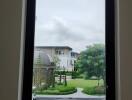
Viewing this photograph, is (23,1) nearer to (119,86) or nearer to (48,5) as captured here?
(48,5)

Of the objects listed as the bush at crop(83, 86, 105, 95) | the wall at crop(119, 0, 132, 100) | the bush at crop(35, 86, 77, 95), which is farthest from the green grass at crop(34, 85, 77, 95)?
the wall at crop(119, 0, 132, 100)

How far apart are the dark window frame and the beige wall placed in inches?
6.3

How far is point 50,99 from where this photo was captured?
229 cm

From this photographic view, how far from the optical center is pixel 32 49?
233 cm

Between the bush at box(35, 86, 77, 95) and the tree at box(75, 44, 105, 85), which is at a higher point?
the tree at box(75, 44, 105, 85)

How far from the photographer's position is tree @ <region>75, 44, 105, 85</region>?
2.32m

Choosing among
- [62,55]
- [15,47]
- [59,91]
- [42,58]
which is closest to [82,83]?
[59,91]

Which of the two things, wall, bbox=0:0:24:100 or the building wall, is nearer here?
wall, bbox=0:0:24:100

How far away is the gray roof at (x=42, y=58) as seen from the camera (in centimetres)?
234

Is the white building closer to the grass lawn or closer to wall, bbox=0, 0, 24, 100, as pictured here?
the grass lawn

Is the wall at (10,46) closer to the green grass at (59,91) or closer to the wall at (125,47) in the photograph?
the green grass at (59,91)

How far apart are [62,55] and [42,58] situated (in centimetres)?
21

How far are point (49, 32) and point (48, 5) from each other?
11.5 inches

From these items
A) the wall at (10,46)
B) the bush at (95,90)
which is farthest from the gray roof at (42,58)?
the bush at (95,90)
